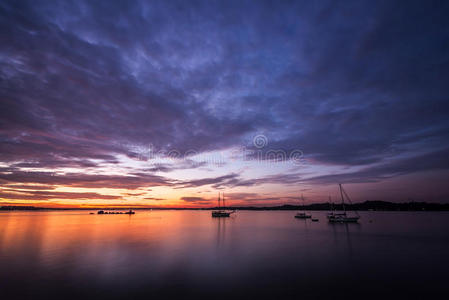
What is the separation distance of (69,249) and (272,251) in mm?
30830

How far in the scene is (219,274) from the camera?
74.6 ft

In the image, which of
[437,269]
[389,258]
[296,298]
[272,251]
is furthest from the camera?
[272,251]

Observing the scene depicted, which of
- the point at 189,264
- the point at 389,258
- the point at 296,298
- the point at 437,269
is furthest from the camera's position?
the point at 389,258

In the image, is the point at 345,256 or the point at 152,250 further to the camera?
the point at 152,250

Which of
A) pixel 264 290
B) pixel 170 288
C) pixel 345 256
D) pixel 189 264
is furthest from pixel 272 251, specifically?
pixel 170 288

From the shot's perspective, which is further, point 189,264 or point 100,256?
point 100,256

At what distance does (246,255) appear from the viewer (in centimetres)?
3153

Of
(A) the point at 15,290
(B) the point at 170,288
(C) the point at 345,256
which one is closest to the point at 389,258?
(C) the point at 345,256

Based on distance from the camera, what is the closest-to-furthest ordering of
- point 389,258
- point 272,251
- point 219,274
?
point 219,274 < point 389,258 < point 272,251

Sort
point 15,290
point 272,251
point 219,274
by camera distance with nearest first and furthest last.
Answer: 1. point 15,290
2. point 219,274
3. point 272,251

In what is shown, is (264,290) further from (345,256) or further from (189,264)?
(345,256)

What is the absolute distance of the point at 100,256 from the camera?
30359 millimetres

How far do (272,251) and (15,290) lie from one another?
95.7 ft

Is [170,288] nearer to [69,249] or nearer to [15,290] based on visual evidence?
[15,290]
